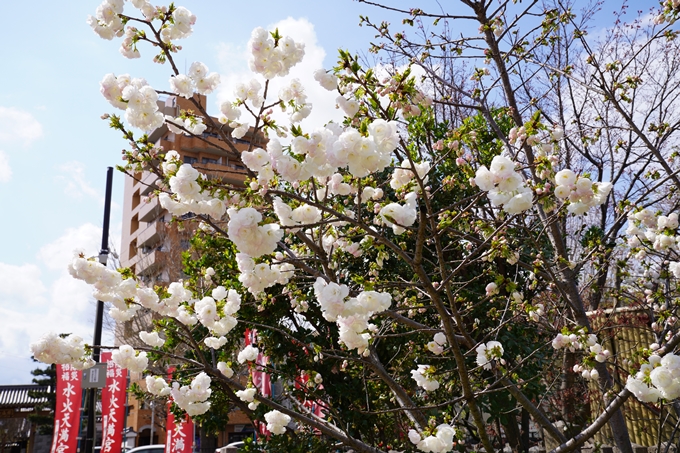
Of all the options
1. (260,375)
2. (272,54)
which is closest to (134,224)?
(260,375)

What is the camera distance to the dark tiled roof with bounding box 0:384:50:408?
18.5 meters

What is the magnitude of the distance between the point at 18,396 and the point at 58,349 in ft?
64.0

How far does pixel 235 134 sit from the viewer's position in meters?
3.25

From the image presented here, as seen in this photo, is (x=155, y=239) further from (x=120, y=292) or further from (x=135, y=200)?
(x=120, y=292)

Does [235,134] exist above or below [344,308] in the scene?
above

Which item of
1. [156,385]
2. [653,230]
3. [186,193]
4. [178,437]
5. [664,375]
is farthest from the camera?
[178,437]

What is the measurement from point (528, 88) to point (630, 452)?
6.87 metres

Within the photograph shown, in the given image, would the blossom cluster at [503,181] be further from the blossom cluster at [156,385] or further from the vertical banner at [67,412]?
the vertical banner at [67,412]

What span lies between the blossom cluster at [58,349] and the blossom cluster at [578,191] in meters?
3.06

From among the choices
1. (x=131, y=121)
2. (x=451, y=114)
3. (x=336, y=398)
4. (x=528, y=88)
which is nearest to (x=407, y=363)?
(x=336, y=398)

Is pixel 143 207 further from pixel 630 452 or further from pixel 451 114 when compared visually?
pixel 630 452

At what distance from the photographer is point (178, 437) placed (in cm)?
834

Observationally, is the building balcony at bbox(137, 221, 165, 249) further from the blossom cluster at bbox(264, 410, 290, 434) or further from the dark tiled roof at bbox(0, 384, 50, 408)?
the blossom cluster at bbox(264, 410, 290, 434)

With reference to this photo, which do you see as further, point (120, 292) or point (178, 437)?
point (178, 437)
